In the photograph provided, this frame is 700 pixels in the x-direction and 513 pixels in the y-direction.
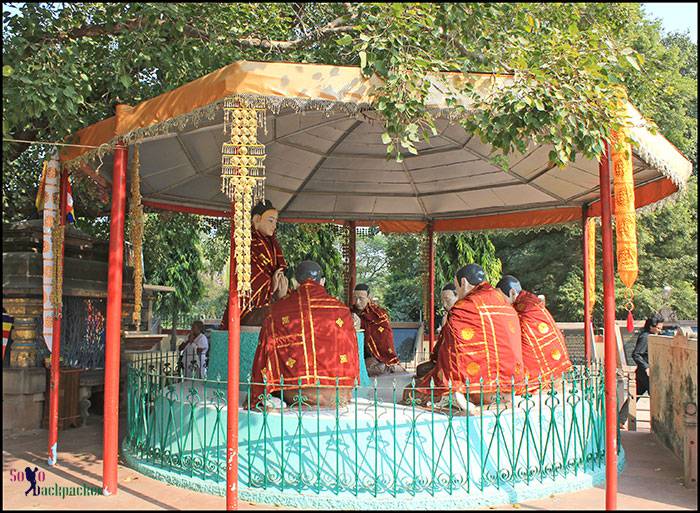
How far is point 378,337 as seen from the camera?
1011cm

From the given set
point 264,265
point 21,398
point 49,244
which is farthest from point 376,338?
point 21,398

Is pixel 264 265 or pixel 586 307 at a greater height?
pixel 264 265

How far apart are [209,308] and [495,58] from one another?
40.5 metres

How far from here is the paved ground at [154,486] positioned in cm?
582

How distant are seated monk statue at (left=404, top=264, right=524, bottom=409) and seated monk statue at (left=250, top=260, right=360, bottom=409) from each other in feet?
2.42

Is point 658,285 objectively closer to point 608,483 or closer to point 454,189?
point 454,189

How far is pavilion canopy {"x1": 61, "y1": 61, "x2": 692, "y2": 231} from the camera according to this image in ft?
17.8

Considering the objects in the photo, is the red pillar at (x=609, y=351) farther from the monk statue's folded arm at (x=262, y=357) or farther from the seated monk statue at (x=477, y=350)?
the monk statue's folded arm at (x=262, y=357)

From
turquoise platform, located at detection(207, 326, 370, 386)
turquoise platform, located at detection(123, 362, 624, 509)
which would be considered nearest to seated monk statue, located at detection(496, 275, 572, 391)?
turquoise platform, located at detection(123, 362, 624, 509)

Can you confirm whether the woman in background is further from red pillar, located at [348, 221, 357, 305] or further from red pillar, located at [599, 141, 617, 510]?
red pillar, located at [599, 141, 617, 510]

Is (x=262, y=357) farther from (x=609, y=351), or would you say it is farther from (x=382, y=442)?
(x=609, y=351)

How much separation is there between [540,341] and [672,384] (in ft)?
6.03

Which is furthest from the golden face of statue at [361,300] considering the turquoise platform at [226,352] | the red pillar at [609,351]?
the red pillar at [609,351]

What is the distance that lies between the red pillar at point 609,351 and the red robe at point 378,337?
453cm
